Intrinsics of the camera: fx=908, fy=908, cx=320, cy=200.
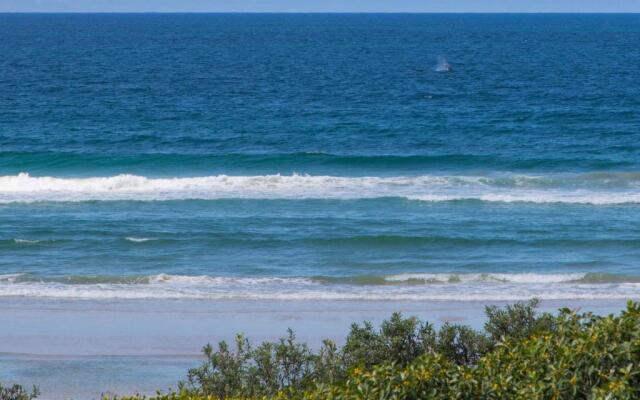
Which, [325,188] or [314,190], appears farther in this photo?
[325,188]

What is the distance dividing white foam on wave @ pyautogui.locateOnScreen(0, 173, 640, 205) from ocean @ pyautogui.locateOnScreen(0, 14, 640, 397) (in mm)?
132

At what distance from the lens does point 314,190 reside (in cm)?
3425

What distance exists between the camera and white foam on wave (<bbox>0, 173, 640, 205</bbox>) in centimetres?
3288

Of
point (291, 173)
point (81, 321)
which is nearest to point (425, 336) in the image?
point (81, 321)

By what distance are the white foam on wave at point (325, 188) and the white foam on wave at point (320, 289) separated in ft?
30.3

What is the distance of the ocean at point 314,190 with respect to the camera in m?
23.1

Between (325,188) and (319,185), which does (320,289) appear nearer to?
(325,188)

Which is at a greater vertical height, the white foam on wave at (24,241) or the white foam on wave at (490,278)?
the white foam on wave at (24,241)

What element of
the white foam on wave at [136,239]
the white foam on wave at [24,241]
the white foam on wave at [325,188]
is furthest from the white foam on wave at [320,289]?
the white foam on wave at [325,188]

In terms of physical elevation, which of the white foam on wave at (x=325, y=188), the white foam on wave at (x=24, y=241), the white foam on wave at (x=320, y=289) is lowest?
the white foam on wave at (x=320, y=289)

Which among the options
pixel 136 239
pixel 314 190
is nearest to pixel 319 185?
pixel 314 190

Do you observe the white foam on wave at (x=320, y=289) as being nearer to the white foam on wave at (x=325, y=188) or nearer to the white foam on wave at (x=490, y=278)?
the white foam on wave at (x=490, y=278)

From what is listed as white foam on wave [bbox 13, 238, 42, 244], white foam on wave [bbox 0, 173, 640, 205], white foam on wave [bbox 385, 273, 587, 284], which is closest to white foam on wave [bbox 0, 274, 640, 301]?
white foam on wave [bbox 385, 273, 587, 284]

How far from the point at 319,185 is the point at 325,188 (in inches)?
27.8
